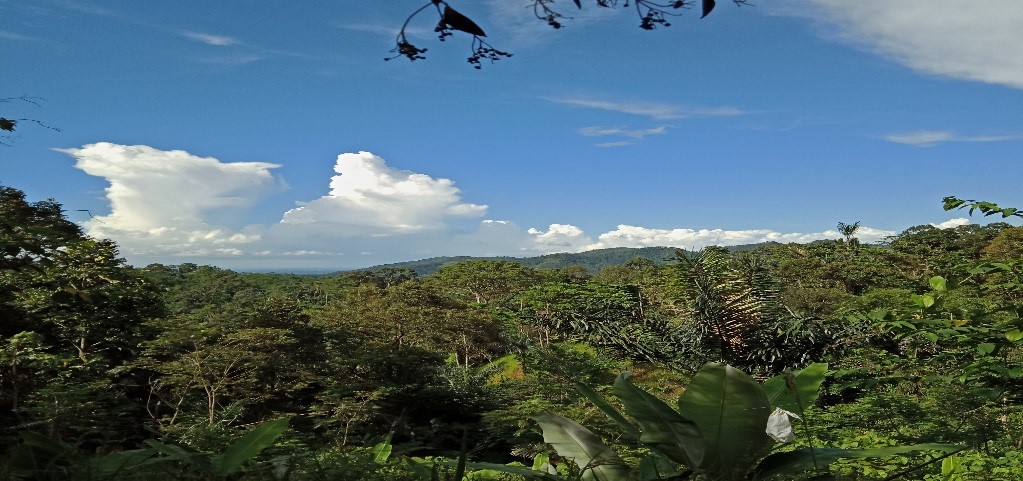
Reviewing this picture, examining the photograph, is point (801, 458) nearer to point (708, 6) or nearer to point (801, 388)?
point (801, 388)

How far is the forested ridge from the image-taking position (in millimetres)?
1617

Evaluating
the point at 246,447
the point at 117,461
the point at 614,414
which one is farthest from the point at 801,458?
the point at 117,461

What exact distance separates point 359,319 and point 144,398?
6595 mm

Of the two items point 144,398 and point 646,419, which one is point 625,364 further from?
point 144,398

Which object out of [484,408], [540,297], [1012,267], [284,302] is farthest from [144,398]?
[1012,267]

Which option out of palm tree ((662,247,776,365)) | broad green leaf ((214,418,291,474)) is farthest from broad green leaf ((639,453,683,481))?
palm tree ((662,247,776,365))

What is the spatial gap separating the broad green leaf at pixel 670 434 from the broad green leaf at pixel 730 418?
0.06 m

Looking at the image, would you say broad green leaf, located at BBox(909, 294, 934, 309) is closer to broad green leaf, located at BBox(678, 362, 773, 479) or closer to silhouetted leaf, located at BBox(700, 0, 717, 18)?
broad green leaf, located at BBox(678, 362, 773, 479)

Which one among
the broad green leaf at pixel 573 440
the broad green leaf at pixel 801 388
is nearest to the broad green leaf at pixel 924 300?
the broad green leaf at pixel 801 388

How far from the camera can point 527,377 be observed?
17.9 meters

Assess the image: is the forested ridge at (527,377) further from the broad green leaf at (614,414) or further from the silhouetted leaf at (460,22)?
the silhouetted leaf at (460,22)

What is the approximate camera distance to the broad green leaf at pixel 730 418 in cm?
155

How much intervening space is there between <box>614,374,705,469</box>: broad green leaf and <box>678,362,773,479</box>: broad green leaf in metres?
0.06

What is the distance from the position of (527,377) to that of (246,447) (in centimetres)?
1664
